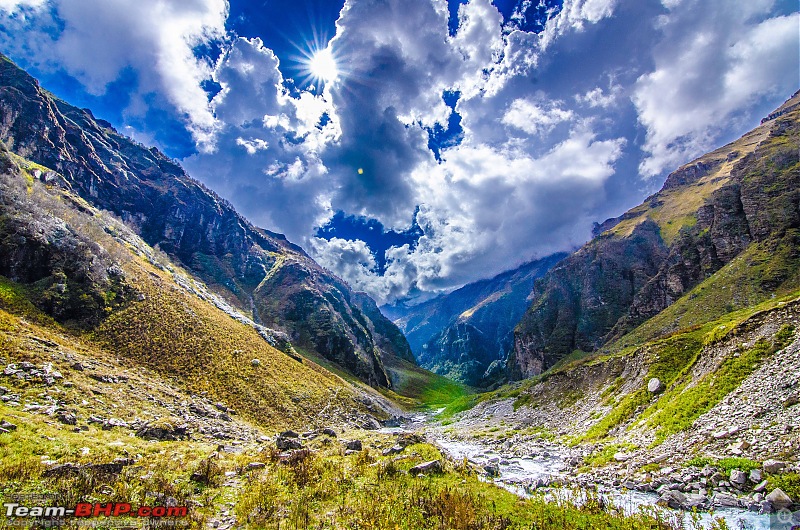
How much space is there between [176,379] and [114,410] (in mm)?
15362

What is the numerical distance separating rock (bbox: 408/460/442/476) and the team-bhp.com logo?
416 inches

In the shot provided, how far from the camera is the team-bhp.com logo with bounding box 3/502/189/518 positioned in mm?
9351

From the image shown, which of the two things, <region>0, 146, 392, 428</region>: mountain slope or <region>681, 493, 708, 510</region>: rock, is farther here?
<region>0, 146, 392, 428</region>: mountain slope

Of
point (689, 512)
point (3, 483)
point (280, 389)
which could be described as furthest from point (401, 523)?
point (280, 389)

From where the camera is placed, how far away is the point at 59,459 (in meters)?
15.0

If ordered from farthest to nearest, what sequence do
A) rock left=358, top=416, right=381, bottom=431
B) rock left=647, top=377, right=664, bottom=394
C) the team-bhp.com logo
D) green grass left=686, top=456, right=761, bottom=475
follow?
rock left=358, top=416, right=381, bottom=431, rock left=647, top=377, right=664, bottom=394, green grass left=686, top=456, right=761, bottom=475, the team-bhp.com logo

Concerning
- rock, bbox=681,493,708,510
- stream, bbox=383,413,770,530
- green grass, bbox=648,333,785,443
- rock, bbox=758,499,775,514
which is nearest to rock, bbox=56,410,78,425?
stream, bbox=383,413,770,530

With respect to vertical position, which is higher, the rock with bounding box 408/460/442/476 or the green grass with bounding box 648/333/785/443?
the green grass with bounding box 648/333/785/443

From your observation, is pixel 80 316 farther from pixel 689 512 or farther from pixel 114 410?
pixel 689 512

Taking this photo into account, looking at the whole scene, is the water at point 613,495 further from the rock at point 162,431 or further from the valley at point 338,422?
the rock at point 162,431

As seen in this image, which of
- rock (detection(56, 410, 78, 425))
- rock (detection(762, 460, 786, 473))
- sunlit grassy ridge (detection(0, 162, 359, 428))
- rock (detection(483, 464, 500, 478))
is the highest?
sunlit grassy ridge (detection(0, 162, 359, 428))

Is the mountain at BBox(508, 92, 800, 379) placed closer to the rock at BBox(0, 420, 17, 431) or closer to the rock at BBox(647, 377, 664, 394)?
the rock at BBox(647, 377, 664, 394)

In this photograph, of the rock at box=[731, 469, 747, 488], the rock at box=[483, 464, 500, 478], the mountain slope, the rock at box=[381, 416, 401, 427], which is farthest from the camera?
the rock at box=[381, 416, 401, 427]

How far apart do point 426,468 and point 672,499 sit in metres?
10.8
